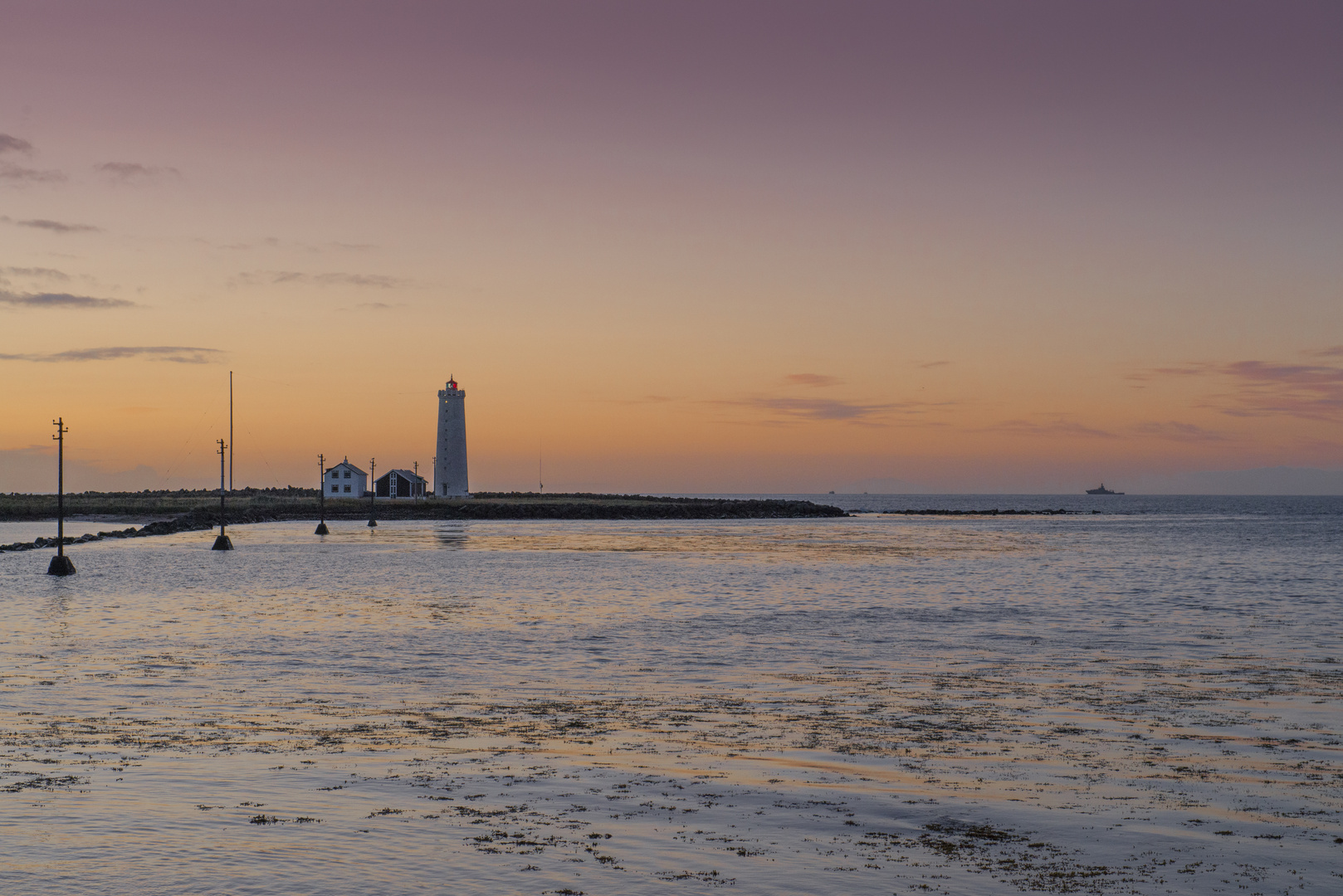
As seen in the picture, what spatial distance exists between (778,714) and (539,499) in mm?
160206

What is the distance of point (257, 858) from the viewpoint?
891 cm

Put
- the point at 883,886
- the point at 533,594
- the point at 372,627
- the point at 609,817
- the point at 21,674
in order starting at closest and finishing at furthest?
1. the point at 883,886
2. the point at 609,817
3. the point at 21,674
4. the point at 372,627
5. the point at 533,594

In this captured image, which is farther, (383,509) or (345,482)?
(345,482)

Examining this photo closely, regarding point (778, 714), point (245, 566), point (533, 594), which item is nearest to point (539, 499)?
point (245, 566)

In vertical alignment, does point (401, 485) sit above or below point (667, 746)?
above

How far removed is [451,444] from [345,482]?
65.5 ft

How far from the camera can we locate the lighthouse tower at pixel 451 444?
142 m

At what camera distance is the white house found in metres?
156

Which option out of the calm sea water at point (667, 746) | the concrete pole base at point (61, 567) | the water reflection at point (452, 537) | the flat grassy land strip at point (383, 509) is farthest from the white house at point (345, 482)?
the calm sea water at point (667, 746)

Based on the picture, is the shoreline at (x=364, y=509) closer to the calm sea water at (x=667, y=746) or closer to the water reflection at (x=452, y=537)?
the water reflection at (x=452, y=537)

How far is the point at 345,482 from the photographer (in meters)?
156

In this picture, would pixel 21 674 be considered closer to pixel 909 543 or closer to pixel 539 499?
pixel 909 543

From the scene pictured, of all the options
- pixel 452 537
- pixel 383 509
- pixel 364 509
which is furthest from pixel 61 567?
pixel 364 509

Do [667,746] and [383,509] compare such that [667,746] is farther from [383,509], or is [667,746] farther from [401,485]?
[401,485]
